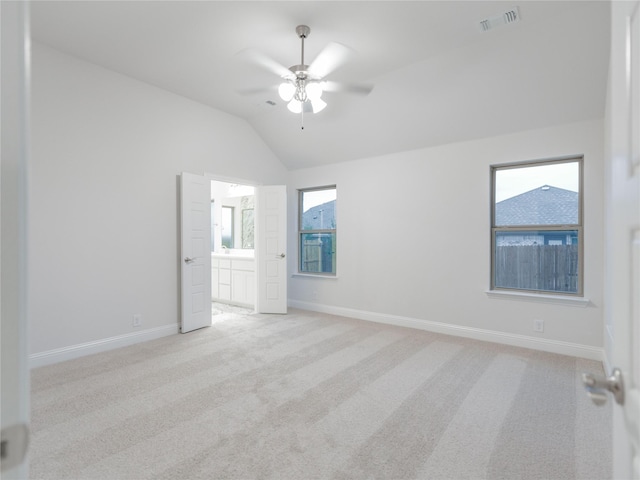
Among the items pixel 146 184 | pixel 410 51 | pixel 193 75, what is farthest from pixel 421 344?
pixel 193 75

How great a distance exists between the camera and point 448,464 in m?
1.85

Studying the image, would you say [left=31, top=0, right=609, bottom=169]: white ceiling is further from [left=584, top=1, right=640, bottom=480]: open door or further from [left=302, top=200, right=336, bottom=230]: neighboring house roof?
[left=584, top=1, right=640, bottom=480]: open door

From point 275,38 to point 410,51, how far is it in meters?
1.33

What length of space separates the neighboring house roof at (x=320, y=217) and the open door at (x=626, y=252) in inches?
192

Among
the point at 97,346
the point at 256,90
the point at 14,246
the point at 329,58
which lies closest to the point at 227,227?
the point at 97,346

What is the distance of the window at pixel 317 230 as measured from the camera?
5.72 metres

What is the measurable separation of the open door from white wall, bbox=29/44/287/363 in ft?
13.6

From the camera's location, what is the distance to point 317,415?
7.68ft

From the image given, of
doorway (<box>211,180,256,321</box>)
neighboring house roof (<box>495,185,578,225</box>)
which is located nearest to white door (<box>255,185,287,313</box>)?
doorway (<box>211,180,256,321</box>)

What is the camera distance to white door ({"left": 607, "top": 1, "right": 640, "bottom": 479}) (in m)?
0.68

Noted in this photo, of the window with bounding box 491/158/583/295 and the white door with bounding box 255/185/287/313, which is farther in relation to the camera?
the white door with bounding box 255/185/287/313

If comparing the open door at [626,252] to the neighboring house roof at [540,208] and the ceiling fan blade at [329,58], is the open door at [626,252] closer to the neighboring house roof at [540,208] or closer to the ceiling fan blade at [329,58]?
the ceiling fan blade at [329,58]

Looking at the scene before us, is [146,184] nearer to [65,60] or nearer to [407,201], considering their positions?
[65,60]

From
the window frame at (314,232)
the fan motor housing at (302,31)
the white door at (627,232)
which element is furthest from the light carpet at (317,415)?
the fan motor housing at (302,31)
